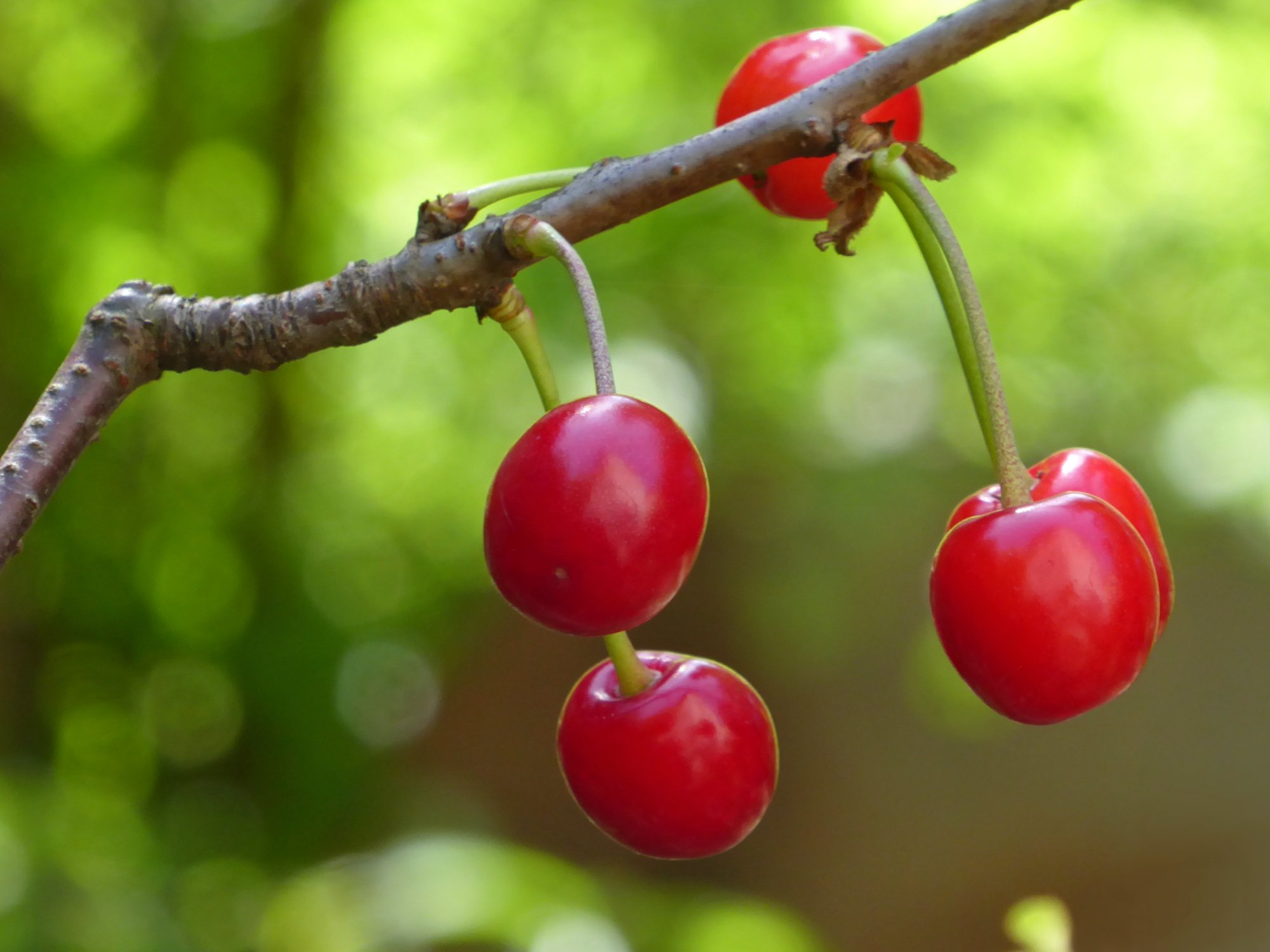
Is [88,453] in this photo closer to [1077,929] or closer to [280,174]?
[280,174]

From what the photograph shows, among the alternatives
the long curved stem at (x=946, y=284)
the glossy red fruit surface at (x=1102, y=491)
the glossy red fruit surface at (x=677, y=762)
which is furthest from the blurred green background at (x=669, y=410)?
the long curved stem at (x=946, y=284)

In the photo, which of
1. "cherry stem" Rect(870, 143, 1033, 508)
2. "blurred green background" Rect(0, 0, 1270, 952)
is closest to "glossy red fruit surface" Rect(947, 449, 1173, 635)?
"cherry stem" Rect(870, 143, 1033, 508)

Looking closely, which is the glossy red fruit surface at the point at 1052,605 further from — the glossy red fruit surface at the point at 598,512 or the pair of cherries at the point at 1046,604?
the glossy red fruit surface at the point at 598,512

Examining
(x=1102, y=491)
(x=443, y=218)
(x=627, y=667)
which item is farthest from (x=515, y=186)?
(x=1102, y=491)

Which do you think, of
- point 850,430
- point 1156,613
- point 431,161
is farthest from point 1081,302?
point 1156,613

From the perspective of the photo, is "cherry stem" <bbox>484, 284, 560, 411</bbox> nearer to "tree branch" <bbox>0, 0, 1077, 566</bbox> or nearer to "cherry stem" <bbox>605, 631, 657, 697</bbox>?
"tree branch" <bbox>0, 0, 1077, 566</bbox>

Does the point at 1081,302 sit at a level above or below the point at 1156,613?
above

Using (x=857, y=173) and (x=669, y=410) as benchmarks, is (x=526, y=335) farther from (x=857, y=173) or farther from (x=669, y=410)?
(x=669, y=410)

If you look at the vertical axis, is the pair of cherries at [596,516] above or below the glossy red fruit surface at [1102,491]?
below
